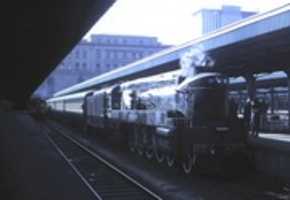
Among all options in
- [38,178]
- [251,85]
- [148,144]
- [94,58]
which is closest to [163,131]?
[148,144]

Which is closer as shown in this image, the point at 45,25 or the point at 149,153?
the point at 45,25

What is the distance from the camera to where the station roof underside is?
2161 centimetres

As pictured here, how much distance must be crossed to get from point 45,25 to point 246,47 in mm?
9949

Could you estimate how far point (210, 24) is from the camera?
183 feet

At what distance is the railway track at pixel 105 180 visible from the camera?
45.5 feet

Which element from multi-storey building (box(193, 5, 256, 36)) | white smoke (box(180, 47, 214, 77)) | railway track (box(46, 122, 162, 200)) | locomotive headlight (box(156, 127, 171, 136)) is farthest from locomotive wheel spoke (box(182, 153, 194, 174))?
multi-storey building (box(193, 5, 256, 36))

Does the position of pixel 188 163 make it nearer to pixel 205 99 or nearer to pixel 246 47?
pixel 205 99

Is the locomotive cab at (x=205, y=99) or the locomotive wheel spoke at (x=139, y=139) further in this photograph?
the locomotive wheel spoke at (x=139, y=139)

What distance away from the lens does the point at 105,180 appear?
653 inches

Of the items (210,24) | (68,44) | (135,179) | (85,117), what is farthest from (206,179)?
(210,24)

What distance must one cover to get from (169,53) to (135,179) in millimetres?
16652

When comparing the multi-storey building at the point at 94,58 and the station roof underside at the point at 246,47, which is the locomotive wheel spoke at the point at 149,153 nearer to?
the station roof underside at the point at 246,47

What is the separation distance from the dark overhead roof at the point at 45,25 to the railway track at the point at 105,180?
176 inches

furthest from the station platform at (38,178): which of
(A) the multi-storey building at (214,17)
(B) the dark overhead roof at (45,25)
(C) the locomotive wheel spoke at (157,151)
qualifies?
(A) the multi-storey building at (214,17)
